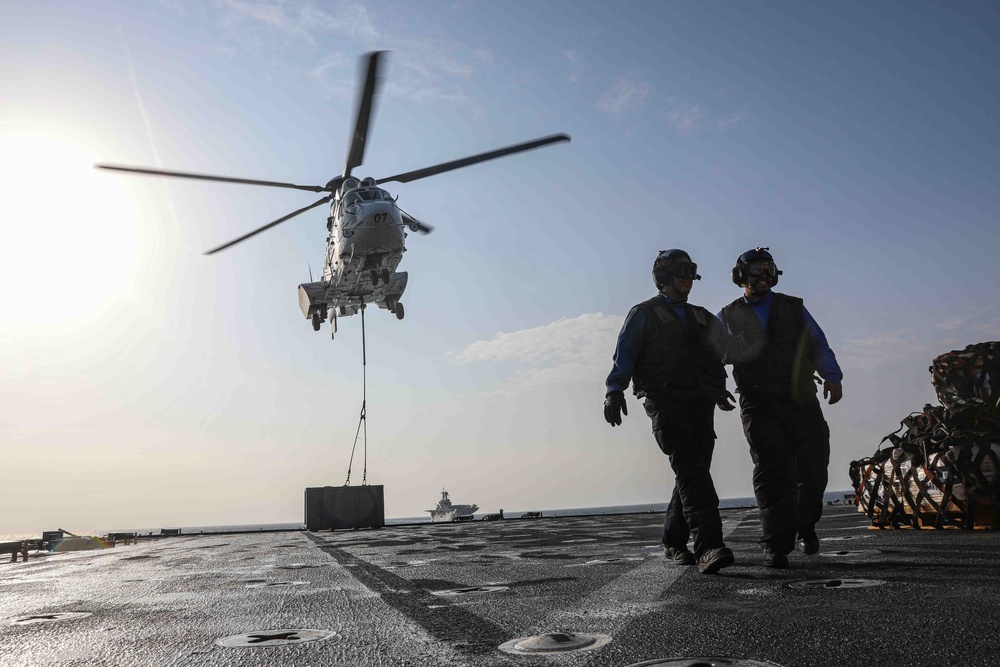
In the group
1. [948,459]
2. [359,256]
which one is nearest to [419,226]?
[359,256]

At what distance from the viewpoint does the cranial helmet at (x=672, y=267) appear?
5.13m

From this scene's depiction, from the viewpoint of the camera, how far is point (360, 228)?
71.7 ft

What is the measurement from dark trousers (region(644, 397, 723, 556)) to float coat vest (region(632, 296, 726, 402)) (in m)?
0.08

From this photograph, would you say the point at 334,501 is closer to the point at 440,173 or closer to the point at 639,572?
the point at 440,173

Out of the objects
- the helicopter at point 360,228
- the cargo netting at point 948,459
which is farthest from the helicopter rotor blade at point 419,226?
the cargo netting at point 948,459

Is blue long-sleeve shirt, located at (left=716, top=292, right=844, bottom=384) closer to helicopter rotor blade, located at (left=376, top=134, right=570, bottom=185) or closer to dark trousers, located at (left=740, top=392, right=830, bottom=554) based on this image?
dark trousers, located at (left=740, top=392, right=830, bottom=554)

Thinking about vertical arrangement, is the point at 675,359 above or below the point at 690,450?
above

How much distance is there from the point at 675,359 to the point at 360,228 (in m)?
18.1

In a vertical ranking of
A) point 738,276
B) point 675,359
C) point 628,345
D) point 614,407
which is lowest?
point 614,407

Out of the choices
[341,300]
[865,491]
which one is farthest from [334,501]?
[865,491]

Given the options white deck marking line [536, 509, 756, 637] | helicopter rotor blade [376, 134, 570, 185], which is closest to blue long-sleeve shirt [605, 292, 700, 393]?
white deck marking line [536, 509, 756, 637]

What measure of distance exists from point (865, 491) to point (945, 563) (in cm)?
389

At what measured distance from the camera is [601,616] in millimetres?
2855

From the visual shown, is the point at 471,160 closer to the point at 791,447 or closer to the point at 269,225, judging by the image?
the point at 269,225
